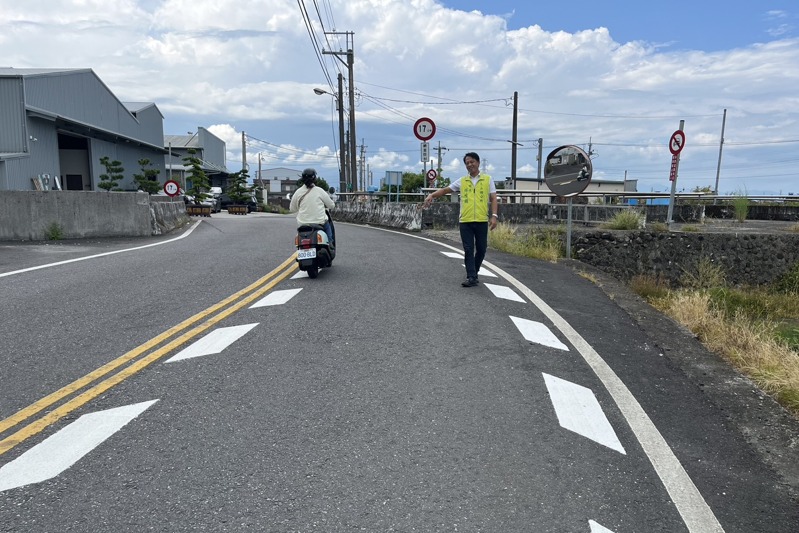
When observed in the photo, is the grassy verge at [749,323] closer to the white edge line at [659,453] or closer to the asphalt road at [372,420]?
the asphalt road at [372,420]

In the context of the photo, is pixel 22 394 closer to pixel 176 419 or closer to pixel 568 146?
pixel 176 419

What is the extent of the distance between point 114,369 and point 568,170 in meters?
9.13

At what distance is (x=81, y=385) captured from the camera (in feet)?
15.0

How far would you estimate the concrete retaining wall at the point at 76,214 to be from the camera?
15312mm

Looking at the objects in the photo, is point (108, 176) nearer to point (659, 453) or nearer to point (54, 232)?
point (54, 232)

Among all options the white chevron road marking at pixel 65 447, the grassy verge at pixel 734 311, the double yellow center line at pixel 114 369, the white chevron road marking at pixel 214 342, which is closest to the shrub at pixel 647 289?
the grassy verge at pixel 734 311

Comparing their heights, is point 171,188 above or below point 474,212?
below

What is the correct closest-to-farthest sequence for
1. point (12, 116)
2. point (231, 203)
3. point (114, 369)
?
1. point (114, 369)
2. point (12, 116)
3. point (231, 203)

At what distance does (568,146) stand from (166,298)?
768 centimetres

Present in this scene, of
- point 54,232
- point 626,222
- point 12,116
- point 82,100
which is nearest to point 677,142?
point 626,222

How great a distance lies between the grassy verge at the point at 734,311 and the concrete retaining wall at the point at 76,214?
9.73 meters

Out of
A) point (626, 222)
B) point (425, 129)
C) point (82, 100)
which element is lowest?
point (626, 222)

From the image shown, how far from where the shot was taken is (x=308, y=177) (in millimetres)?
9805

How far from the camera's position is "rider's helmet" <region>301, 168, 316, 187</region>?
9.71m
